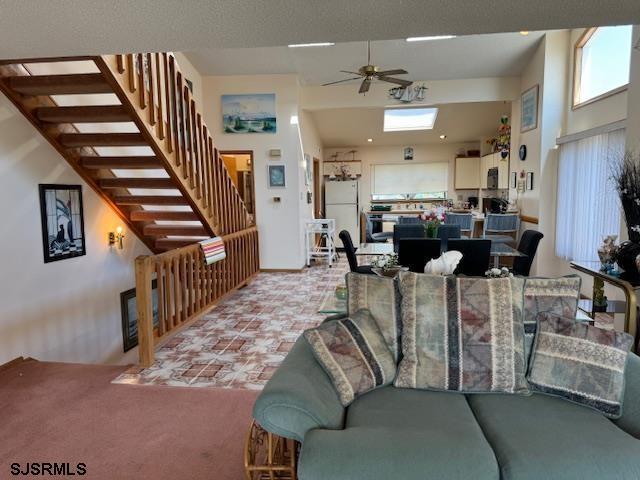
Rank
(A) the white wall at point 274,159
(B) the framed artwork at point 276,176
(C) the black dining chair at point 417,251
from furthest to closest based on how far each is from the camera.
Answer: (B) the framed artwork at point 276,176 < (A) the white wall at point 274,159 < (C) the black dining chair at point 417,251

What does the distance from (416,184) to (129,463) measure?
28.5ft

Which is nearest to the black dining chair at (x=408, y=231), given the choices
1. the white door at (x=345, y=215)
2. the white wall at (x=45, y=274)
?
the white wall at (x=45, y=274)

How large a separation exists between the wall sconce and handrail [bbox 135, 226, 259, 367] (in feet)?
2.00

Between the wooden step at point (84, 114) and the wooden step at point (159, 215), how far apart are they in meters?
1.48

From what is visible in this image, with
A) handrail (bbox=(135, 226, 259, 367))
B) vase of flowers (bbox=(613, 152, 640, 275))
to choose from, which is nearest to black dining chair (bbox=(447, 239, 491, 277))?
vase of flowers (bbox=(613, 152, 640, 275))

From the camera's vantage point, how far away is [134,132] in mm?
3982

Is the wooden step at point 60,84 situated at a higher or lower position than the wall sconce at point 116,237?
higher

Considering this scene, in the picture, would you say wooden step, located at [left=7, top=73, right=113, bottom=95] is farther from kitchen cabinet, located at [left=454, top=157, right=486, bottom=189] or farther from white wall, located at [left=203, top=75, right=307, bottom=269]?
kitchen cabinet, located at [left=454, top=157, right=486, bottom=189]

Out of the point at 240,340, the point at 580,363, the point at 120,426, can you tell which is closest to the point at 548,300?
the point at 580,363

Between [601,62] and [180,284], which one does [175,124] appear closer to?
[180,284]

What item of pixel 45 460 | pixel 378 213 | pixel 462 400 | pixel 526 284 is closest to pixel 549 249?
pixel 378 213

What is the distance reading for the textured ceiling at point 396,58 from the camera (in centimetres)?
593

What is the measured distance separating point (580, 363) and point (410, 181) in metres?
8.24

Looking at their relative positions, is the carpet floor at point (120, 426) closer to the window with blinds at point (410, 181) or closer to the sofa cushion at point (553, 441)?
the sofa cushion at point (553, 441)
